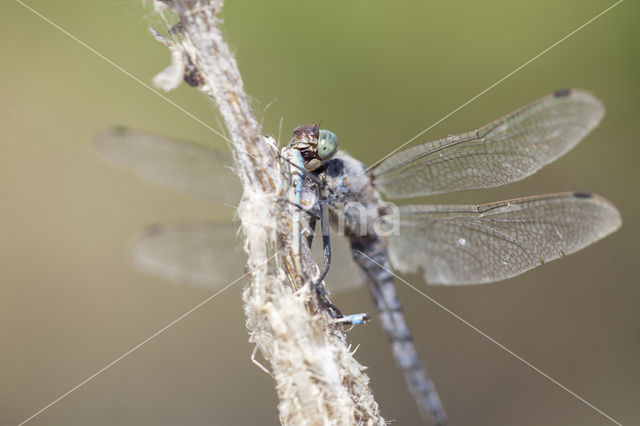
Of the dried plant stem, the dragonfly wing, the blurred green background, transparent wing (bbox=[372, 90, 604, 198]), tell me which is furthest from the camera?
the blurred green background

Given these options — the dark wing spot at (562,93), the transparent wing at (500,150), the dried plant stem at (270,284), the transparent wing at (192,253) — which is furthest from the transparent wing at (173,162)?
the dark wing spot at (562,93)

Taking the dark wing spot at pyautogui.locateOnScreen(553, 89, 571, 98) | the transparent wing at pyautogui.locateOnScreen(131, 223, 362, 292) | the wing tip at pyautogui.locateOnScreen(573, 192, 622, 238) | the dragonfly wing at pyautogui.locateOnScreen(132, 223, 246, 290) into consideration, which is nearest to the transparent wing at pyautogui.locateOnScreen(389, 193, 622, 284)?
the wing tip at pyautogui.locateOnScreen(573, 192, 622, 238)

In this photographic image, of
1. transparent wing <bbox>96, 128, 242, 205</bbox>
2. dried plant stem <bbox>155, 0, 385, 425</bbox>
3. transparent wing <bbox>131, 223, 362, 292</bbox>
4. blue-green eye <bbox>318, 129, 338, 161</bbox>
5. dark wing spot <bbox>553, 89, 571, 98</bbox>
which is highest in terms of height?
transparent wing <bbox>96, 128, 242, 205</bbox>

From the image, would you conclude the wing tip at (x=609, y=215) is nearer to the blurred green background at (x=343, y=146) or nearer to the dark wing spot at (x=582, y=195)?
the dark wing spot at (x=582, y=195)

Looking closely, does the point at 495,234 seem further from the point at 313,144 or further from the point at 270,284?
the point at 270,284

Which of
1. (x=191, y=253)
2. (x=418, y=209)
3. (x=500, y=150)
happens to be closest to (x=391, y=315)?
(x=418, y=209)

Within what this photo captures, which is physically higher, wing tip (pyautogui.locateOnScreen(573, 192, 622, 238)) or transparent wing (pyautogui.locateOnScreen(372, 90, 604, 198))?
transparent wing (pyautogui.locateOnScreen(372, 90, 604, 198))

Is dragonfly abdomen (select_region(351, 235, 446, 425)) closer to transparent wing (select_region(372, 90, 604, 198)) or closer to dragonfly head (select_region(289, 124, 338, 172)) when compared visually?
transparent wing (select_region(372, 90, 604, 198))
